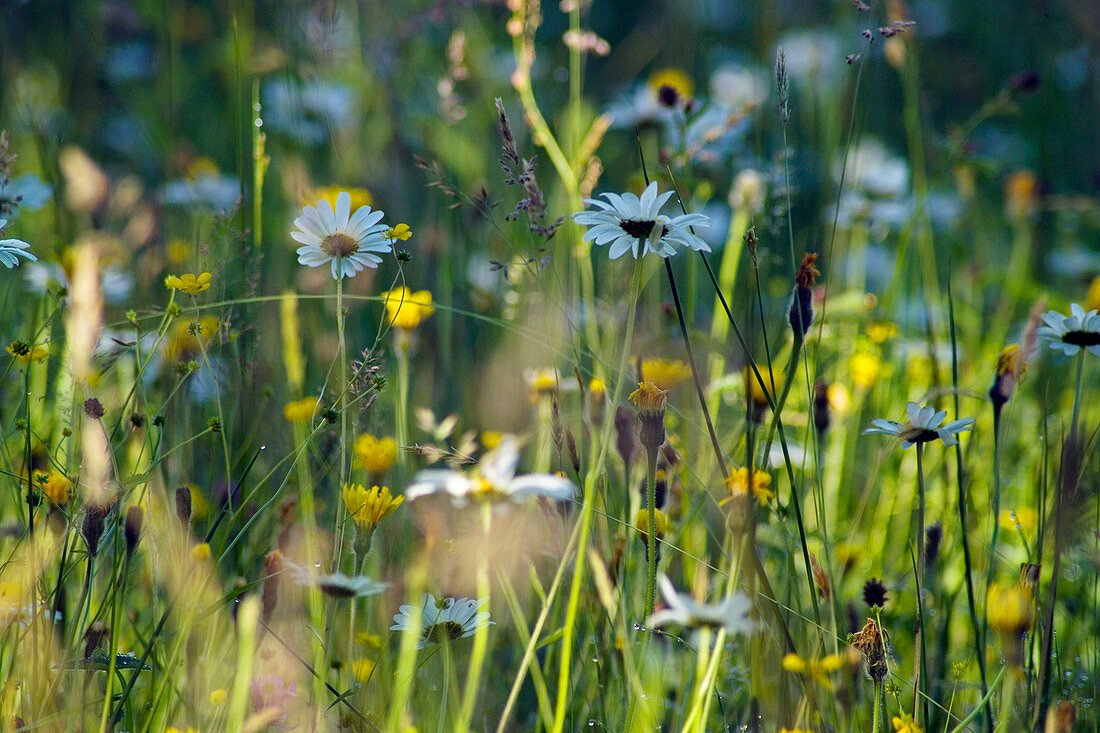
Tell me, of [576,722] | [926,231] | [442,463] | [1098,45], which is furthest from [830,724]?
[1098,45]

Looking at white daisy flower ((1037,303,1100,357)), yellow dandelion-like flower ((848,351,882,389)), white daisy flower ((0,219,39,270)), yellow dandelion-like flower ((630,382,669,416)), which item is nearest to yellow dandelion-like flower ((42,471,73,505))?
white daisy flower ((0,219,39,270))

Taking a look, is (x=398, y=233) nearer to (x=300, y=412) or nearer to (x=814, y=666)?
(x=300, y=412)

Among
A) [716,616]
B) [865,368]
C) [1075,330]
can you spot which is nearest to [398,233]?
[716,616]

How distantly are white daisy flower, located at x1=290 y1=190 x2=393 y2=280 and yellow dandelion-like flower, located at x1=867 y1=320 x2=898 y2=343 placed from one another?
2.64ft

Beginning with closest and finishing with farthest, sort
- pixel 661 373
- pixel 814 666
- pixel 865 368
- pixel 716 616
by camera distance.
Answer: pixel 716 616, pixel 814 666, pixel 661 373, pixel 865 368

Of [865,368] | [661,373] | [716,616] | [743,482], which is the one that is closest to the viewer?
[716,616]

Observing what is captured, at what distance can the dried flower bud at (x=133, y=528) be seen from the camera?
0.70 metres

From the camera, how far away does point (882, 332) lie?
1.29 meters

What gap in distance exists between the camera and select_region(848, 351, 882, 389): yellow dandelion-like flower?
124 cm

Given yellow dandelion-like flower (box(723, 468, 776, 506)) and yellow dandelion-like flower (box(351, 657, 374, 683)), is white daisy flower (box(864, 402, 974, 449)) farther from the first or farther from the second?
yellow dandelion-like flower (box(351, 657, 374, 683))

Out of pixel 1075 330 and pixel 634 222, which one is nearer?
pixel 634 222

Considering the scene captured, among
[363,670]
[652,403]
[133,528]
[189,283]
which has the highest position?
[189,283]

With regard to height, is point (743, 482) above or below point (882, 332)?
below

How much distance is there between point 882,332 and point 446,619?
84 centimetres
